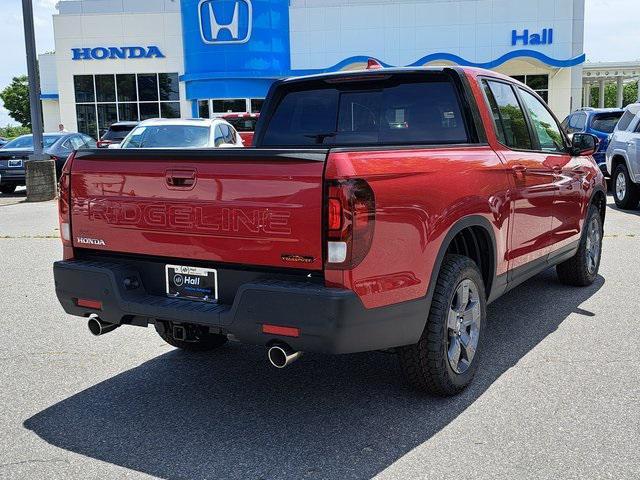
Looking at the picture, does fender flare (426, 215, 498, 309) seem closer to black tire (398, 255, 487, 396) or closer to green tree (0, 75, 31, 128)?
black tire (398, 255, 487, 396)

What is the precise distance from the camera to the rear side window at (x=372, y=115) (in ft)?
15.2

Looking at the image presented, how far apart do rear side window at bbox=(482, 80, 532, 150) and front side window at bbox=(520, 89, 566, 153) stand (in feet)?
0.78

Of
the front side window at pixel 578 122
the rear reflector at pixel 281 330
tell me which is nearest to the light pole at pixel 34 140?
the front side window at pixel 578 122

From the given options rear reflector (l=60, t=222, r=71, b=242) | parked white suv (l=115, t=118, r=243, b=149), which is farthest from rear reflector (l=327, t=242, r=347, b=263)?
parked white suv (l=115, t=118, r=243, b=149)

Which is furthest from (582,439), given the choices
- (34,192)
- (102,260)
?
(34,192)

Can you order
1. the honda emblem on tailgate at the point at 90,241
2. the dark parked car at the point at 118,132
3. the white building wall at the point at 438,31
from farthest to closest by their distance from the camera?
the white building wall at the point at 438,31 < the dark parked car at the point at 118,132 < the honda emblem on tailgate at the point at 90,241

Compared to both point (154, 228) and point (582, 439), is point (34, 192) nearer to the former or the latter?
point (154, 228)

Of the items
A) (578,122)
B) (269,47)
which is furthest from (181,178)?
(269,47)

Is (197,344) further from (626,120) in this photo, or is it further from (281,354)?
(626,120)

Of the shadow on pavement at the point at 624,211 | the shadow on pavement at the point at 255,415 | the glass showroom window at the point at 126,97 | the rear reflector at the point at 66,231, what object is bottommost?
the shadow on pavement at the point at 624,211

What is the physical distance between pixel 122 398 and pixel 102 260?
852 millimetres

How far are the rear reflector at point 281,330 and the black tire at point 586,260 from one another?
4.08 metres

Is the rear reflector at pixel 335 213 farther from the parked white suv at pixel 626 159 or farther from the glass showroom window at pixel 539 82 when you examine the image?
the glass showroom window at pixel 539 82

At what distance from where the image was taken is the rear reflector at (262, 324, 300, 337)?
3.30 meters
